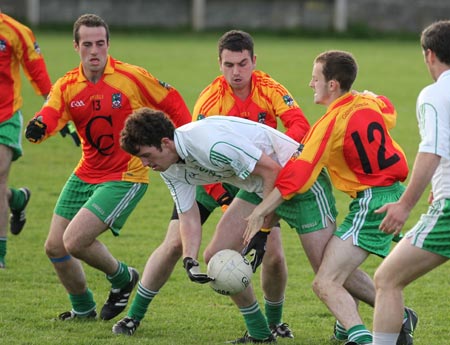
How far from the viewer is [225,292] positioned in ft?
20.0

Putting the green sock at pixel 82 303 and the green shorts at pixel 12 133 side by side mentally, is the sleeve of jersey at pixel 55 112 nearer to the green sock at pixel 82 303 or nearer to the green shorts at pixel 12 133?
the green sock at pixel 82 303

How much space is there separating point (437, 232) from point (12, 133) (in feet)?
15.6

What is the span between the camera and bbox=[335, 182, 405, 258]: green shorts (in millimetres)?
5996

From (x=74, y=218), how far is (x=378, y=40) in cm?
3250

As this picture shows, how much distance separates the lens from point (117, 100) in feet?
24.0

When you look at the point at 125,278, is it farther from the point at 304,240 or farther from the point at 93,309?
the point at 304,240

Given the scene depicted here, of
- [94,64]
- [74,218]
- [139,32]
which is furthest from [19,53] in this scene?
[139,32]

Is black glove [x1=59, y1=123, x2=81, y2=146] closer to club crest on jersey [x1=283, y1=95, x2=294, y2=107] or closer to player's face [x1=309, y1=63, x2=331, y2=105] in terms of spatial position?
club crest on jersey [x1=283, y1=95, x2=294, y2=107]

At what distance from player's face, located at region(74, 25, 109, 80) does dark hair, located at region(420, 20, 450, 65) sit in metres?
2.83

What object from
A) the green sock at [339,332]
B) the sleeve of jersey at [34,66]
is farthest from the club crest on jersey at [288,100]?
the sleeve of jersey at [34,66]

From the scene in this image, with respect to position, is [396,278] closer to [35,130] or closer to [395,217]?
[395,217]

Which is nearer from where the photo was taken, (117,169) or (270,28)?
(117,169)

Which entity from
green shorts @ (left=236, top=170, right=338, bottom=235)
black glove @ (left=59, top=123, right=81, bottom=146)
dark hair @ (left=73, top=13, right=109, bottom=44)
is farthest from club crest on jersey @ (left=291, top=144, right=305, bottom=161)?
black glove @ (left=59, top=123, right=81, bottom=146)

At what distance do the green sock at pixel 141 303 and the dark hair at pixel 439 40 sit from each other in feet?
8.85
